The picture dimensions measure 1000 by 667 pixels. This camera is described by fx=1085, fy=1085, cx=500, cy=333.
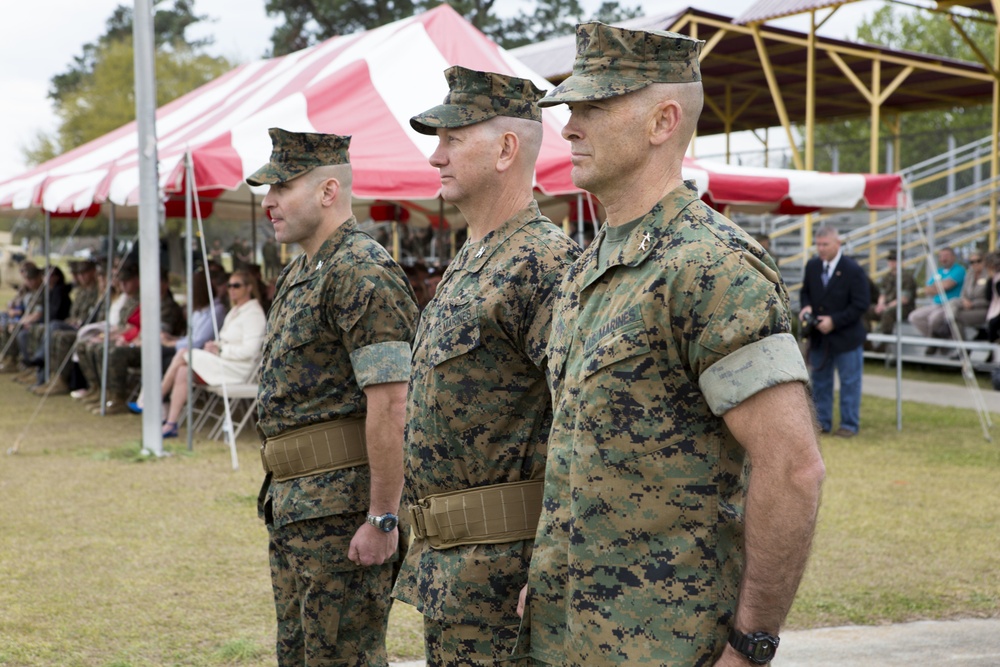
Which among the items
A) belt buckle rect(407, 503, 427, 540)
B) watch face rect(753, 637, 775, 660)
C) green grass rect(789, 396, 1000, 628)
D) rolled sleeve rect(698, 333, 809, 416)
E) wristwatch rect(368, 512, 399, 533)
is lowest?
green grass rect(789, 396, 1000, 628)

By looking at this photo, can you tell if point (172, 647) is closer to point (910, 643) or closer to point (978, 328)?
point (910, 643)

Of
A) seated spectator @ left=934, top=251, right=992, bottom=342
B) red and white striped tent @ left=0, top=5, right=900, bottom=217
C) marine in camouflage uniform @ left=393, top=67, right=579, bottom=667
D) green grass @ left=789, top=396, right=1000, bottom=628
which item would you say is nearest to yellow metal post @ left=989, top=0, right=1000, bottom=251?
seated spectator @ left=934, top=251, right=992, bottom=342

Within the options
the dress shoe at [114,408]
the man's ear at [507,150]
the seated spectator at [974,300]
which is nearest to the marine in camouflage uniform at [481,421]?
the man's ear at [507,150]

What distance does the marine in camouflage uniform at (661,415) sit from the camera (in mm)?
1712

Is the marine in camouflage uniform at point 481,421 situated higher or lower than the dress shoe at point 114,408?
higher

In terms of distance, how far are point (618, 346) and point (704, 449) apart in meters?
0.22

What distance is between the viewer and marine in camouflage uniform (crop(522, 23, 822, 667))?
1.71 m

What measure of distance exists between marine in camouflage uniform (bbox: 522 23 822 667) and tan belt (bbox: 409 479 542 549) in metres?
0.40

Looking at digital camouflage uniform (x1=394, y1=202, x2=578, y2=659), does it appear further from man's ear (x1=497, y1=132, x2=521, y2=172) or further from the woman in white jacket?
the woman in white jacket

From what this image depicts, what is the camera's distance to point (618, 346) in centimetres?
183

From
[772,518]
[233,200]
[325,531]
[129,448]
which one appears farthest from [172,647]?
[233,200]

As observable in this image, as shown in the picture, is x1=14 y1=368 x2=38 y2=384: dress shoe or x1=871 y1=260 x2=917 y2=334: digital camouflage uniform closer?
x1=14 y1=368 x2=38 y2=384: dress shoe

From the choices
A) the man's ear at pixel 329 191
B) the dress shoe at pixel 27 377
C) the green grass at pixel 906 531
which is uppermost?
the man's ear at pixel 329 191

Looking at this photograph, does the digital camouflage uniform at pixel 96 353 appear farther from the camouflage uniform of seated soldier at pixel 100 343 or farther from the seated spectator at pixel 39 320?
the seated spectator at pixel 39 320
